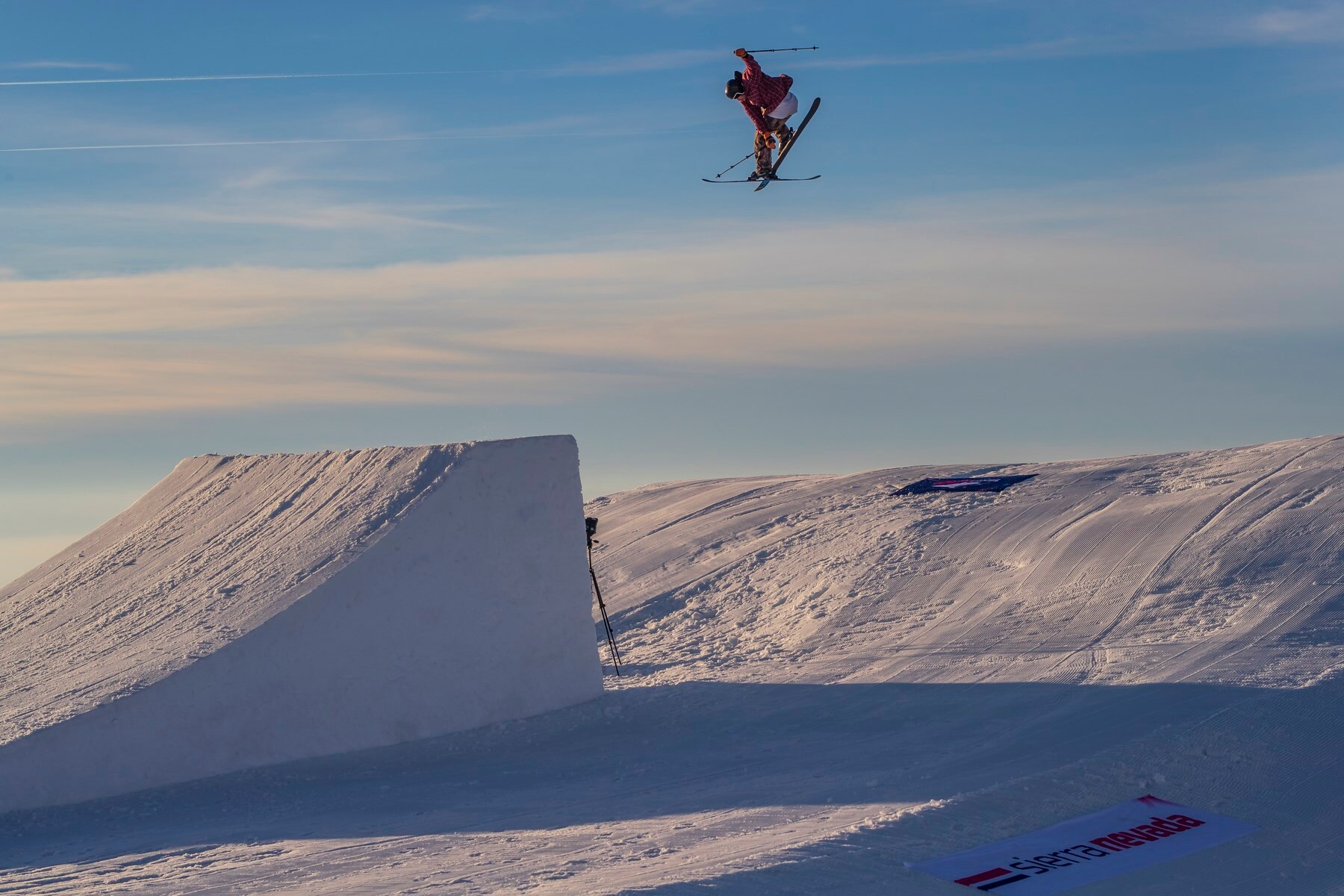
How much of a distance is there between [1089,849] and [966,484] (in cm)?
1057

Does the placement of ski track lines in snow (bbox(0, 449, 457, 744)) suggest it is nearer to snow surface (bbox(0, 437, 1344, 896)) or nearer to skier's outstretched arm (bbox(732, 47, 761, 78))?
snow surface (bbox(0, 437, 1344, 896))

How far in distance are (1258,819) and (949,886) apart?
2.69 m

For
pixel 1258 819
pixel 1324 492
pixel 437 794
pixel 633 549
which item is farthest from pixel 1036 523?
pixel 437 794

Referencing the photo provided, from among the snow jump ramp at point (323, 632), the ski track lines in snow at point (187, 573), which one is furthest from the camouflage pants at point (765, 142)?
the ski track lines in snow at point (187, 573)

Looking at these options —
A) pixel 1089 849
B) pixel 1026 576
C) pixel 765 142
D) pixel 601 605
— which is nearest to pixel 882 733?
pixel 1089 849

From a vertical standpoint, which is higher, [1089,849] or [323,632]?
[323,632]

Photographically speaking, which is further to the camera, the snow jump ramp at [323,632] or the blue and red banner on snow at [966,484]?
the blue and red banner on snow at [966,484]

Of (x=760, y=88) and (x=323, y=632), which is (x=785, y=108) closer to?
(x=760, y=88)

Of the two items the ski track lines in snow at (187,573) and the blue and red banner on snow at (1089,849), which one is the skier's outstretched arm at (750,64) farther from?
the blue and red banner on snow at (1089,849)

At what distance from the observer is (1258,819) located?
26.3 ft

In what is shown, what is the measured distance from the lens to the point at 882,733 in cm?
1002

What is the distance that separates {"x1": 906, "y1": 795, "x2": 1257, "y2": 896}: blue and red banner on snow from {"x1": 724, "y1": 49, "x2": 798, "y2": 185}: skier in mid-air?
699cm

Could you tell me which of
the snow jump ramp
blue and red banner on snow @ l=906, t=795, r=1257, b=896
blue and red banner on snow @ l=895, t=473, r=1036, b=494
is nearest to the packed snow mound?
blue and red banner on snow @ l=895, t=473, r=1036, b=494

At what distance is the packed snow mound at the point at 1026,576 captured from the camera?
37.7ft
